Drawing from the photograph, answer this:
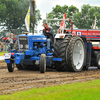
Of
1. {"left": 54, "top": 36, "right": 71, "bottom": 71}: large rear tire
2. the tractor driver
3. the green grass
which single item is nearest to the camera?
the green grass

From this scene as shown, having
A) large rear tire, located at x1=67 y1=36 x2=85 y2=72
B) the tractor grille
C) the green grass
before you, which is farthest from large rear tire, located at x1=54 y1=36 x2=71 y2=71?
the green grass

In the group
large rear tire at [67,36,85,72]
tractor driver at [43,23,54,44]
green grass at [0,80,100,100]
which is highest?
tractor driver at [43,23,54,44]

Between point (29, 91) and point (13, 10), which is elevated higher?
point (13, 10)

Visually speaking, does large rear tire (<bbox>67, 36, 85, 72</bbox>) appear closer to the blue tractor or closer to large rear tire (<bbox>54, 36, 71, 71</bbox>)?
large rear tire (<bbox>54, 36, 71, 71</bbox>)

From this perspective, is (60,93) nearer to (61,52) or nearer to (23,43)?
(61,52)

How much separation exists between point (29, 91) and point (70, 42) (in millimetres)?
4850

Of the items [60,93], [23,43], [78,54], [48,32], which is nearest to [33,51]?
[23,43]

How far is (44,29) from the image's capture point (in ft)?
37.8

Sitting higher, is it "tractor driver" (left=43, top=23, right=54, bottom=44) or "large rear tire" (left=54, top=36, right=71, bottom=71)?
"tractor driver" (left=43, top=23, right=54, bottom=44)

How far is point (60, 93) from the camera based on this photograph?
623 centimetres

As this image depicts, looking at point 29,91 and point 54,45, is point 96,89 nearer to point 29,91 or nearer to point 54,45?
point 29,91

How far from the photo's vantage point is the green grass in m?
5.79

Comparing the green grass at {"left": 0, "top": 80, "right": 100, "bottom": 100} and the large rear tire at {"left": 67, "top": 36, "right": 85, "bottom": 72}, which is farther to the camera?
the large rear tire at {"left": 67, "top": 36, "right": 85, "bottom": 72}

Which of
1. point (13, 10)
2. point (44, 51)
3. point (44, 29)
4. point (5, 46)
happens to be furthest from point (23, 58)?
point (13, 10)
